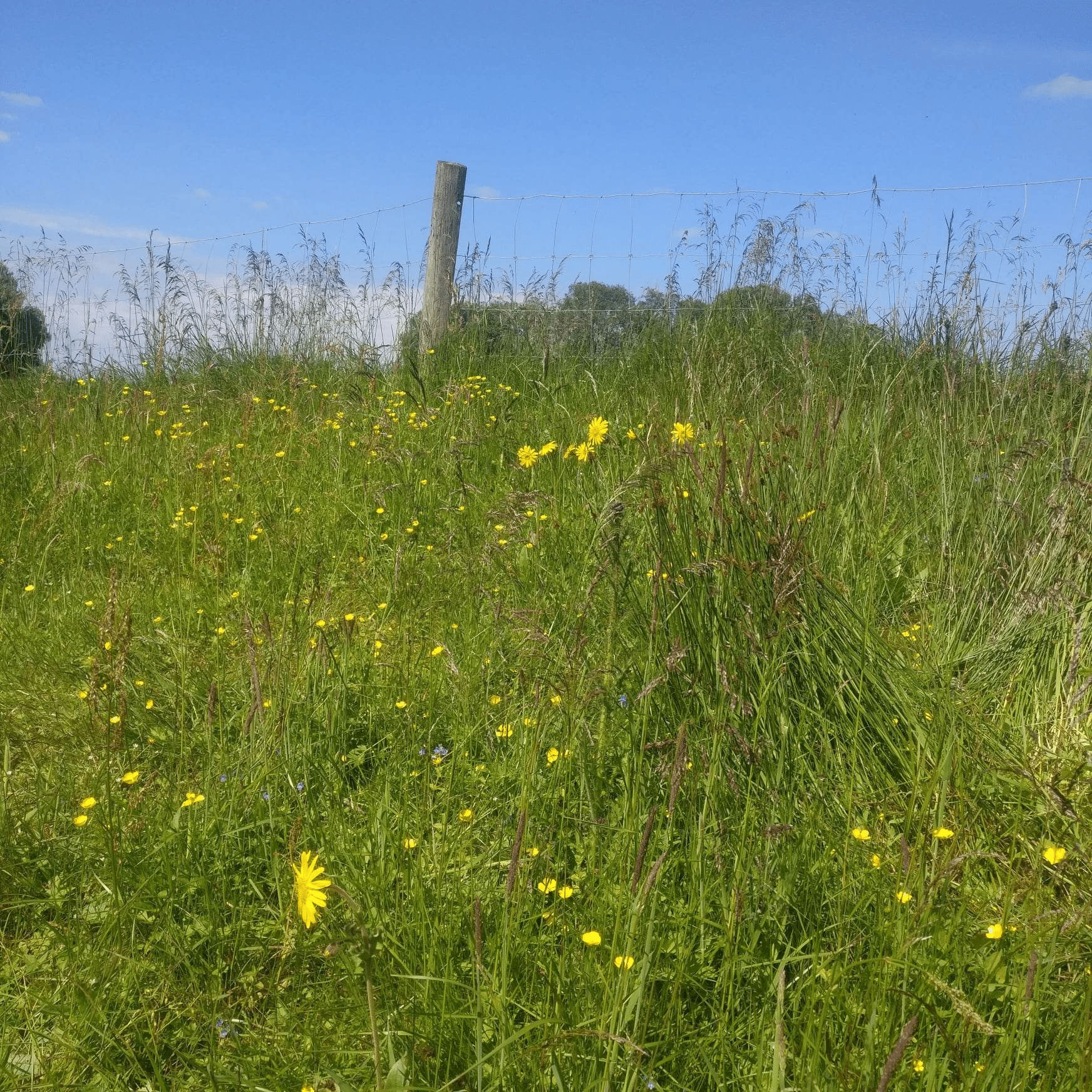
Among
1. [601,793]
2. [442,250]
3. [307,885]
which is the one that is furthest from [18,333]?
[307,885]

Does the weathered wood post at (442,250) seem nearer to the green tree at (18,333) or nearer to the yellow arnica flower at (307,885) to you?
the green tree at (18,333)

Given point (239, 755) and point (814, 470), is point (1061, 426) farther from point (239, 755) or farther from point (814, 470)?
point (239, 755)

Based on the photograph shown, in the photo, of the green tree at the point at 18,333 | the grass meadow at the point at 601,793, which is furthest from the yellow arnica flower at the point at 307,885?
the green tree at the point at 18,333

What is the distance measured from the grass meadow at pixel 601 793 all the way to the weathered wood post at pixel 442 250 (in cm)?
366

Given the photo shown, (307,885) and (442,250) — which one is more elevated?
(442,250)

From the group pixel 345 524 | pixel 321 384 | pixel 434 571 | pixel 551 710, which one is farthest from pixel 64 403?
pixel 551 710

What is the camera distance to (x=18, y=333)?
27.6ft

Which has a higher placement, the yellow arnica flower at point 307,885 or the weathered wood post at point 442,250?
the weathered wood post at point 442,250

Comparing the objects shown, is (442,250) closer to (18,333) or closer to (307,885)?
(18,333)

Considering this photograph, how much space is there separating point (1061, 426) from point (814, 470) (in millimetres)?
979

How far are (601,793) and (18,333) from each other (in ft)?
28.2

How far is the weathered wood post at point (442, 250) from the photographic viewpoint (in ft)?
22.0

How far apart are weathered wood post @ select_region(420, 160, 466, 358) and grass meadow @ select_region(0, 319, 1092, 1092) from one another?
3.66 metres

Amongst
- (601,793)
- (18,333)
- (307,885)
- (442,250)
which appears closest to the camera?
(307,885)
